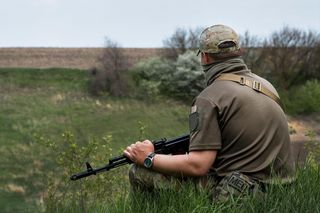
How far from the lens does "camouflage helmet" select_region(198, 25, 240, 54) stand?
175 inches

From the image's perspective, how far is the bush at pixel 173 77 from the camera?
45.5 m

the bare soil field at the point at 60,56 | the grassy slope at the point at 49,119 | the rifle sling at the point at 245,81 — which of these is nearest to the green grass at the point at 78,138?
the grassy slope at the point at 49,119

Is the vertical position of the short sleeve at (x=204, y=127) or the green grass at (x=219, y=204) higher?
the short sleeve at (x=204, y=127)

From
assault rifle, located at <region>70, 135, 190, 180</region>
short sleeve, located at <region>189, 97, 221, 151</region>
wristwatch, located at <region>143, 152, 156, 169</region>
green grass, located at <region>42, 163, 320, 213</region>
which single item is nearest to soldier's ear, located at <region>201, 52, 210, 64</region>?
short sleeve, located at <region>189, 97, 221, 151</region>

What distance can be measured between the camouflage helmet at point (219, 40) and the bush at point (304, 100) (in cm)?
4254

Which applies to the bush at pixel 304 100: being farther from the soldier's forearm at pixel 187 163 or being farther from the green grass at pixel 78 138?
the soldier's forearm at pixel 187 163

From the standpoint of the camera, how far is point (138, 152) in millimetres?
4543

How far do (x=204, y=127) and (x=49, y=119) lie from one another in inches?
1244

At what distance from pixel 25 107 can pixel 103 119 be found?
435cm

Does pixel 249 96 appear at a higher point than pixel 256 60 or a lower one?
higher

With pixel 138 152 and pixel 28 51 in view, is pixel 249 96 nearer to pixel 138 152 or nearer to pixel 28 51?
pixel 138 152

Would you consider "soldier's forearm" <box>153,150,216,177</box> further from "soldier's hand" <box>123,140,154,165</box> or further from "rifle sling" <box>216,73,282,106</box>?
"rifle sling" <box>216,73,282,106</box>

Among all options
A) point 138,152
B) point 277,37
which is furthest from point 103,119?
point 138,152

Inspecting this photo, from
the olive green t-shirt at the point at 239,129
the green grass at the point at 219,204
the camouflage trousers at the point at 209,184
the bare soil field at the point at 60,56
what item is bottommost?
the bare soil field at the point at 60,56
